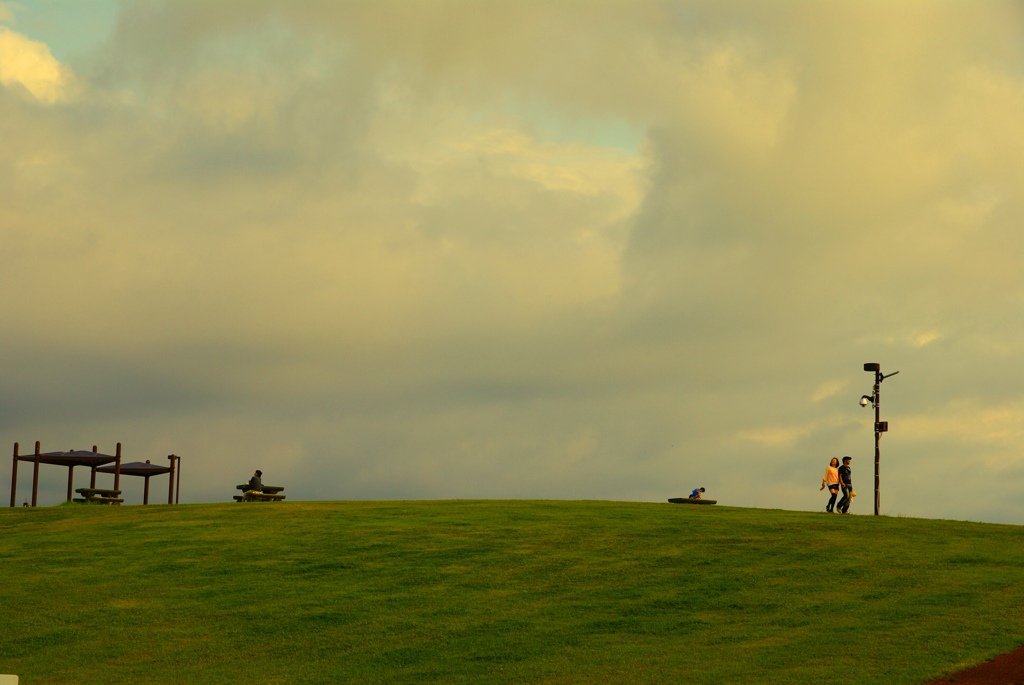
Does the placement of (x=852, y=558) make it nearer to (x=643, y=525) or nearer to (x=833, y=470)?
(x=643, y=525)

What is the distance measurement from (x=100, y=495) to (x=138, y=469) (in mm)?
6216

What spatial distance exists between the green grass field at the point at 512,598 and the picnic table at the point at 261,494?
10.6 m

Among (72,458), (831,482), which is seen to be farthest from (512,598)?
(72,458)

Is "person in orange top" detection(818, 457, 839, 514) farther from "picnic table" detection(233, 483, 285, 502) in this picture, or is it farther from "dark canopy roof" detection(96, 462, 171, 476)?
"dark canopy roof" detection(96, 462, 171, 476)

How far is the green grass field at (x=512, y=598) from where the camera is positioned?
22609 mm

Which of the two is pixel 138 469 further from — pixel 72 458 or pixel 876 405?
pixel 876 405

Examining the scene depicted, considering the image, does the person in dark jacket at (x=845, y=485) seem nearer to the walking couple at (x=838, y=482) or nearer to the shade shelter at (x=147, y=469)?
the walking couple at (x=838, y=482)

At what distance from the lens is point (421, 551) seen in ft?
109

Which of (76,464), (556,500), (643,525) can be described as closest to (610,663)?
(643,525)

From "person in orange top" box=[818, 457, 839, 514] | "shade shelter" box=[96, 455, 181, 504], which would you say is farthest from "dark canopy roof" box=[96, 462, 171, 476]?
"person in orange top" box=[818, 457, 839, 514]

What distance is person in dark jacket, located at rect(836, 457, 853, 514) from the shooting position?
43219mm

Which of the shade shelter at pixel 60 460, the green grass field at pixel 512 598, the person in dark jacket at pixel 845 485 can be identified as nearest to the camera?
the green grass field at pixel 512 598

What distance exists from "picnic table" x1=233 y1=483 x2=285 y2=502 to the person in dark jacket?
24.4 m

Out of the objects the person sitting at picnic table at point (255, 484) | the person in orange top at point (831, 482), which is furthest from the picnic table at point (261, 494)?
the person in orange top at point (831, 482)
